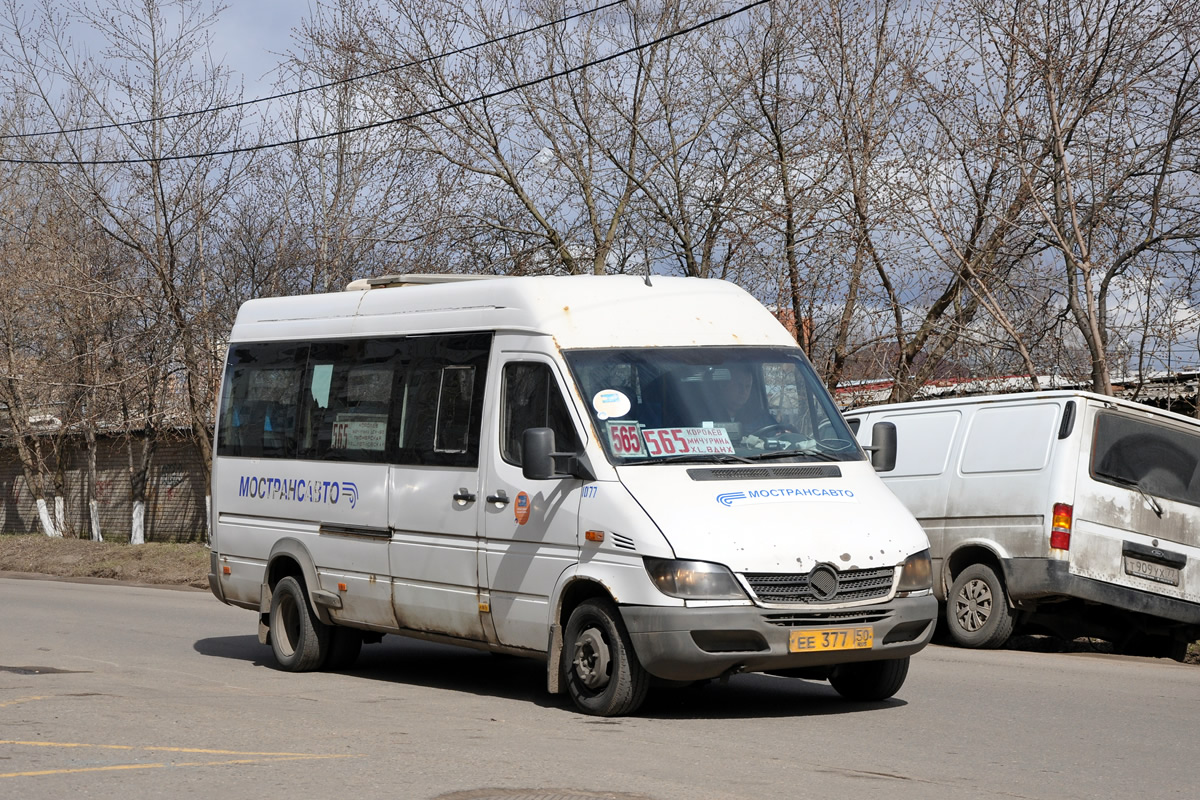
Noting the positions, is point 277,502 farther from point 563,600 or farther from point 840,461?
point 840,461

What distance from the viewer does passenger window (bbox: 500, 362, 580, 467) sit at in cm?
876

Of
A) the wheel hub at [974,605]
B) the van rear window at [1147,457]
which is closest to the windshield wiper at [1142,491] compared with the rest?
the van rear window at [1147,457]

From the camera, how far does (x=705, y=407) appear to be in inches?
344

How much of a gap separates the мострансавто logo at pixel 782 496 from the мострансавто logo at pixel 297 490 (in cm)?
333

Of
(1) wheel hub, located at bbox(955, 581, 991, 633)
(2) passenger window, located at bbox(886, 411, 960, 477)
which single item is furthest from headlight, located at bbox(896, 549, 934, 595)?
(2) passenger window, located at bbox(886, 411, 960, 477)

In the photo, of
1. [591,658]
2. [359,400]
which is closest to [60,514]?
[359,400]

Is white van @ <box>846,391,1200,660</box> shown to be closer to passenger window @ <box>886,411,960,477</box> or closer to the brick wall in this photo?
passenger window @ <box>886,411,960,477</box>

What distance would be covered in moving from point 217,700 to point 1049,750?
4.92 m

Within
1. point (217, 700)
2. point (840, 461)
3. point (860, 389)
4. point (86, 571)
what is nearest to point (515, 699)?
point (217, 700)

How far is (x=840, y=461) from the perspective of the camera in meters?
8.80

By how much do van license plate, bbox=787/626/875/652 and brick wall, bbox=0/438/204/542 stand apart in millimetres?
27641

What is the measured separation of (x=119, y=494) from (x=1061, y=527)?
3005 centimetres

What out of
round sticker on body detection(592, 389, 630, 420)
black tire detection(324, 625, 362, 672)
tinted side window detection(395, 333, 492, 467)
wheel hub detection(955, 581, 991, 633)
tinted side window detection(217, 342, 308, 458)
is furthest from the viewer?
wheel hub detection(955, 581, 991, 633)

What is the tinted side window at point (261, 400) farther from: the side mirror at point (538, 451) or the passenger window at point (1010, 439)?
the passenger window at point (1010, 439)
